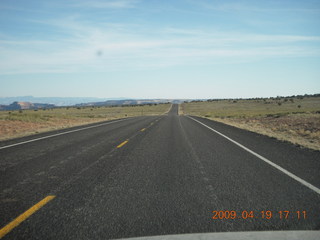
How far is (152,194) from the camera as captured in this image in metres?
4.36

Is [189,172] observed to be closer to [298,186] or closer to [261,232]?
[298,186]

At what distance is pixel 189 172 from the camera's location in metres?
5.83

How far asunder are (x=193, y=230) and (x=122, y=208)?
120cm

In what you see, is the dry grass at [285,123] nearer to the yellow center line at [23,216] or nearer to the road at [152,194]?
the road at [152,194]

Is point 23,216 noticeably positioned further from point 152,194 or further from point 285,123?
point 285,123

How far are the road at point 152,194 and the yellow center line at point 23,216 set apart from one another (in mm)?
33
